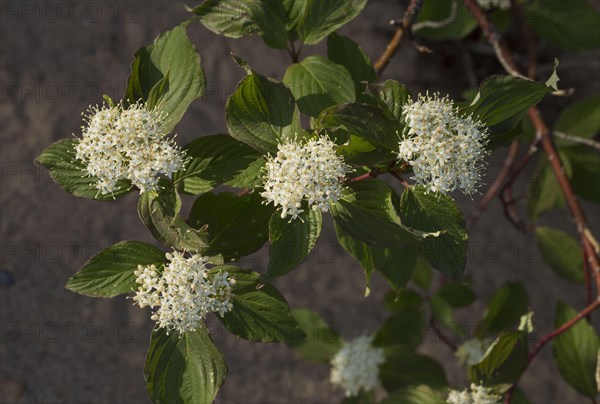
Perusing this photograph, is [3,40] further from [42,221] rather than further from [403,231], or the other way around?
[403,231]

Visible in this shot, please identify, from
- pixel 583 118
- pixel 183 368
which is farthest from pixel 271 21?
pixel 583 118

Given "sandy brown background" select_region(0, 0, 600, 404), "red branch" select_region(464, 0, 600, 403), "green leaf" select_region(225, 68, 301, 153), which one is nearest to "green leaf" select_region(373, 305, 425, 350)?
"sandy brown background" select_region(0, 0, 600, 404)

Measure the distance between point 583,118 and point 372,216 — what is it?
137cm

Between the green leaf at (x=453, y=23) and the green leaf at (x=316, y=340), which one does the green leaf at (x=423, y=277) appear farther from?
the green leaf at (x=453, y=23)

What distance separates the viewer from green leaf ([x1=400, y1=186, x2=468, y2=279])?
3.87 feet

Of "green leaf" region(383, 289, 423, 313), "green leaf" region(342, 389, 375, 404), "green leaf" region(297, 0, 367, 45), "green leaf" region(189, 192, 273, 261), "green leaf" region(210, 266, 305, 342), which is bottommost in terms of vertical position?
"green leaf" region(342, 389, 375, 404)

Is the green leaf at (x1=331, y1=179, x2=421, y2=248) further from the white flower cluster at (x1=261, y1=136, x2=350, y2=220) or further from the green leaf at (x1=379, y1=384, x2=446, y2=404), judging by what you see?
the green leaf at (x1=379, y1=384, x2=446, y2=404)

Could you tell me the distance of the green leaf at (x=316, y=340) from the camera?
2037 millimetres

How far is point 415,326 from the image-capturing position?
6.66 feet

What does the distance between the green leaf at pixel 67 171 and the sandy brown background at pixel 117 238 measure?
36.0 inches

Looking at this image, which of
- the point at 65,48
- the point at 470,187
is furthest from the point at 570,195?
the point at 65,48

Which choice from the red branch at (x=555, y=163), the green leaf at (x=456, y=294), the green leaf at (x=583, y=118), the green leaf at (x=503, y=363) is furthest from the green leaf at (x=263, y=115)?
the green leaf at (x=583, y=118)

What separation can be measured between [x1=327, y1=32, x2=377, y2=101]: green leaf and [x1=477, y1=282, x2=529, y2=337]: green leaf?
2.96ft

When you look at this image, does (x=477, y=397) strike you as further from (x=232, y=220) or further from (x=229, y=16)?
(x=229, y=16)
